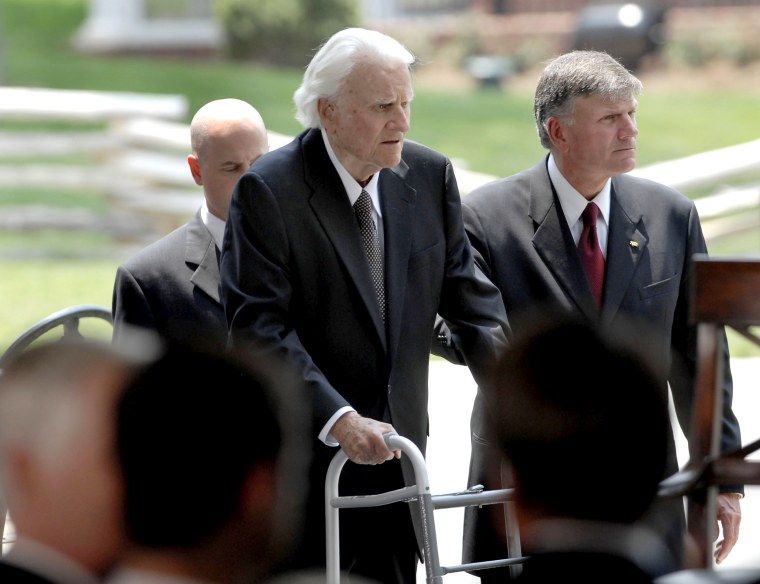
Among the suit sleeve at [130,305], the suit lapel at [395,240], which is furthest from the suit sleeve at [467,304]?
the suit sleeve at [130,305]

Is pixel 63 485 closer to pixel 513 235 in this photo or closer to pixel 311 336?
pixel 311 336

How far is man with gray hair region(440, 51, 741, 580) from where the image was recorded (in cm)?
382

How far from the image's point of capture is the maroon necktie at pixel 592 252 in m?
3.86

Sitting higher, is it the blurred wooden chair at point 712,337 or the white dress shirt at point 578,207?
the white dress shirt at point 578,207

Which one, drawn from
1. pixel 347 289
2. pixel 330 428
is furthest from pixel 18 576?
pixel 347 289

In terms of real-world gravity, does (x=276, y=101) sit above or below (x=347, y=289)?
above

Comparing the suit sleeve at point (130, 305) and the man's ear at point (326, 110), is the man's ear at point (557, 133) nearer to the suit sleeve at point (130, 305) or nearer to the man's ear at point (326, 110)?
the man's ear at point (326, 110)

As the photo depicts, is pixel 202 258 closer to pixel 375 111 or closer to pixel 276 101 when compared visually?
pixel 375 111

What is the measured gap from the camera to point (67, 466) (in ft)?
6.34

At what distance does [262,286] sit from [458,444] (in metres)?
3.79

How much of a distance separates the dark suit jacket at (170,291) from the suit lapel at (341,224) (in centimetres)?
56

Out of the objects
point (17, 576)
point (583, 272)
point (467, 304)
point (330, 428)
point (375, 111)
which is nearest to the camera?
point (17, 576)

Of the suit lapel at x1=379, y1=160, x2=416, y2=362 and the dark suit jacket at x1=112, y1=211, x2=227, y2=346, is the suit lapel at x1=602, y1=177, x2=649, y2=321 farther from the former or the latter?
the dark suit jacket at x1=112, y1=211, x2=227, y2=346

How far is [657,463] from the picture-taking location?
8.18ft
